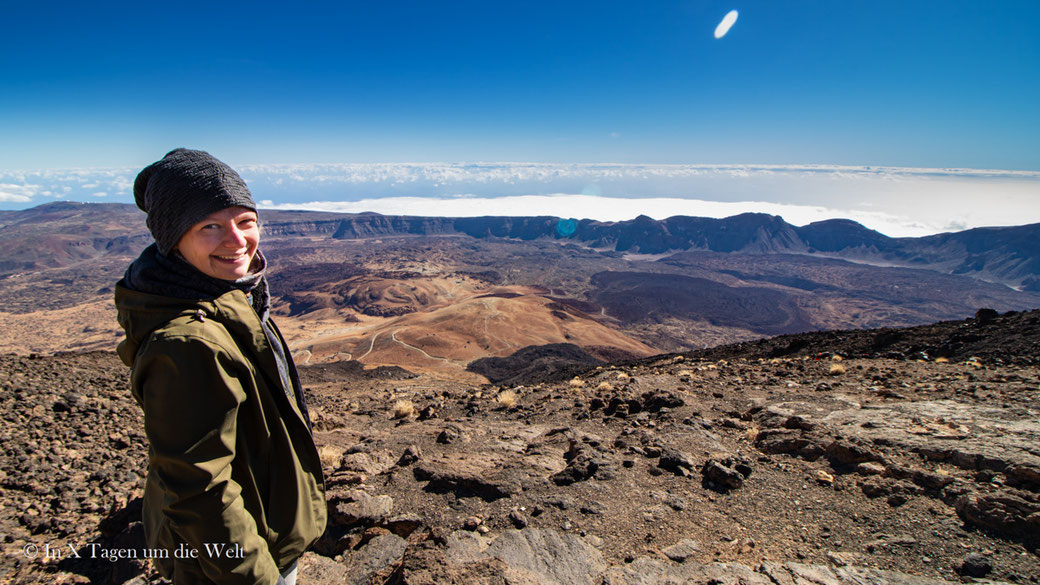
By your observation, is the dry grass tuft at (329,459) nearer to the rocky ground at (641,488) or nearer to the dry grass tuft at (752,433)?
the rocky ground at (641,488)

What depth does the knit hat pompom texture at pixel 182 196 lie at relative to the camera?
1.69 metres

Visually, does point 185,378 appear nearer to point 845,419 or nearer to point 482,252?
point 845,419

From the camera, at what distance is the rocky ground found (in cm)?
344

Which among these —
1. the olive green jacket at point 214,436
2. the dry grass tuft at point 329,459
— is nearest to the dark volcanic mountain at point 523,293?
the dry grass tuft at point 329,459

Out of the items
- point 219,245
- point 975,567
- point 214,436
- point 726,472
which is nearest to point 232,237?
point 219,245

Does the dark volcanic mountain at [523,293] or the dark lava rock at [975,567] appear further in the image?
the dark volcanic mountain at [523,293]

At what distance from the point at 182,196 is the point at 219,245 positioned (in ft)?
0.72

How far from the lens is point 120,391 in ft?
30.0

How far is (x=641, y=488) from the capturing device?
4.68 m

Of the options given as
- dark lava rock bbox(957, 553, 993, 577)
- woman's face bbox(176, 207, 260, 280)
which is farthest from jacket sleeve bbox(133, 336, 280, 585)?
dark lava rock bbox(957, 553, 993, 577)

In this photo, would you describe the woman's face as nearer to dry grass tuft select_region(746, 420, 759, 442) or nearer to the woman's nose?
the woman's nose

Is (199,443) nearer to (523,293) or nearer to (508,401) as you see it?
(508,401)

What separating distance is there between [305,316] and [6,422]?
86608mm

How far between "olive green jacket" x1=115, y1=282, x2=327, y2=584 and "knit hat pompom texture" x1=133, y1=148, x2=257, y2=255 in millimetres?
296
